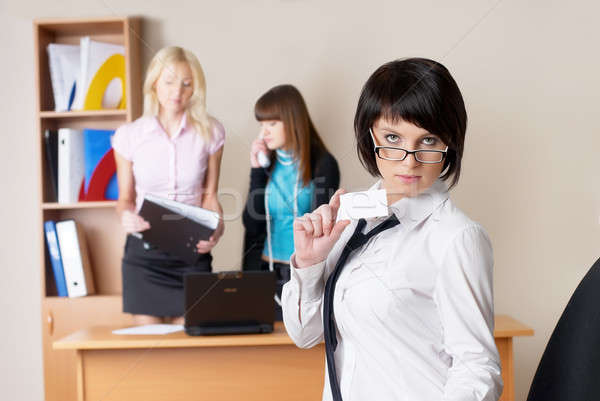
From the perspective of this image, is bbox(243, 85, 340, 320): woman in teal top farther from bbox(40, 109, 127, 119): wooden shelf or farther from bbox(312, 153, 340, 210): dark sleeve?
bbox(40, 109, 127, 119): wooden shelf

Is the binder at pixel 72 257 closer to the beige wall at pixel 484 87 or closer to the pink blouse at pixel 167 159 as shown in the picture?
the pink blouse at pixel 167 159

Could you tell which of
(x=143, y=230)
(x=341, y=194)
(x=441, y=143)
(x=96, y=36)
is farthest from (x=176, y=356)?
(x=96, y=36)

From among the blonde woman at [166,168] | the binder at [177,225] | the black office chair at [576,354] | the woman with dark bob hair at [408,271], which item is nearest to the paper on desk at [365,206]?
the woman with dark bob hair at [408,271]

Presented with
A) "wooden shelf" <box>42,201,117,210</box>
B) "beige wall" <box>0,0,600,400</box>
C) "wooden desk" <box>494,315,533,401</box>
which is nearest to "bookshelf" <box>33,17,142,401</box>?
"wooden shelf" <box>42,201,117,210</box>

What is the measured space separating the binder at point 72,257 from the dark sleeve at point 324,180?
1.17 m

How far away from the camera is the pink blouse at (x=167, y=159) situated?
108 inches

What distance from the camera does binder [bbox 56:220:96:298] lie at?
2982 mm

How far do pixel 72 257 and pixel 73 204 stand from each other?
0.26 m

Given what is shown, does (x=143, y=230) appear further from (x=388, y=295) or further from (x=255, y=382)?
(x=388, y=295)

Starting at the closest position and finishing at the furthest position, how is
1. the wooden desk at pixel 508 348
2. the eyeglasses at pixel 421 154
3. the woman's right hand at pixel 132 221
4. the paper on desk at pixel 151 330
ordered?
1. the eyeglasses at pixel 421 154
2. the wooden desk at pixel 508 348
3. the paper on desk at pixel 151 330
4. the woman's right hand at pixel 132 221

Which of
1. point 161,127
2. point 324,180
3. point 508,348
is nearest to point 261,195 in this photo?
point 324,180

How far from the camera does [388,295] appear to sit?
949 millimetres

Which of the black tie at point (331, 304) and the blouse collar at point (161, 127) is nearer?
the black tie at point (331, 304)

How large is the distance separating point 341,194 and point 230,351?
107 cm
